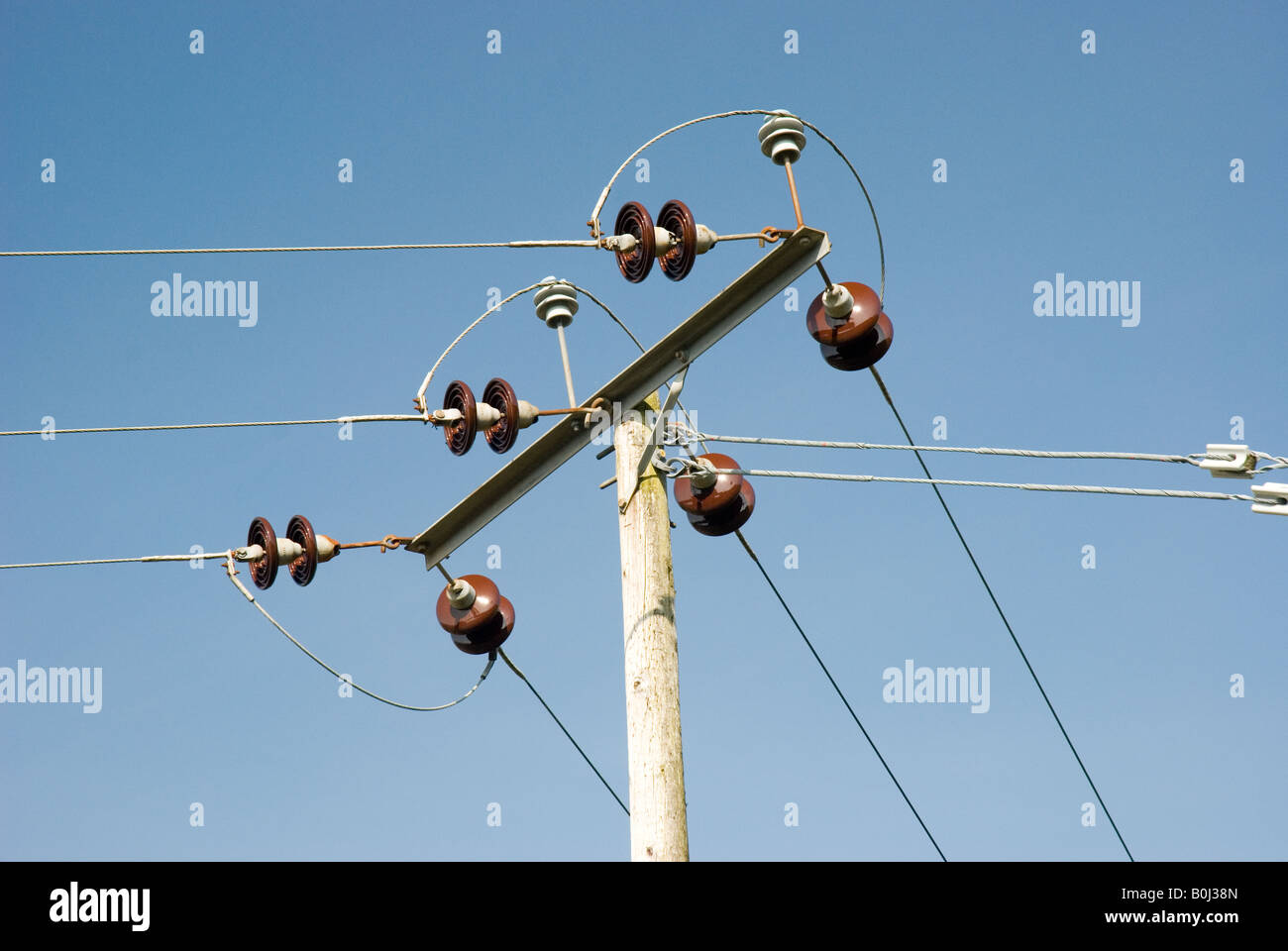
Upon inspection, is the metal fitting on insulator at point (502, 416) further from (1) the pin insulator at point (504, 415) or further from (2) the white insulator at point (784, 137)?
(2) the white insulator at point (784, 137)

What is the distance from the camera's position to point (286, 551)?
9617 mm

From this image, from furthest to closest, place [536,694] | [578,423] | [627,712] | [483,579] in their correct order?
[536,694], [483,579], [578,423], [627,712]

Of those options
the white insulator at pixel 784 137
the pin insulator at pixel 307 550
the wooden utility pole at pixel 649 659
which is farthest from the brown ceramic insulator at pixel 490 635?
the white insulator at pixel 784 137

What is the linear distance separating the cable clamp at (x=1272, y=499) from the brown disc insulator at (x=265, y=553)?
5.25 meters

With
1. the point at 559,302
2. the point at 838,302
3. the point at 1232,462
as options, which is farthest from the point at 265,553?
the point at 1232,462

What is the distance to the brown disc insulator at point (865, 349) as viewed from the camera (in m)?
9.17

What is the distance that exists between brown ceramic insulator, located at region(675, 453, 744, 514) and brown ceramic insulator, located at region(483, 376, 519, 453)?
0.93 metres

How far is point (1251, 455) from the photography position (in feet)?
30.0

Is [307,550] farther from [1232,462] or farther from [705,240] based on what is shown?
[1232,462]

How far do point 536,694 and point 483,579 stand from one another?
1.00 metres
